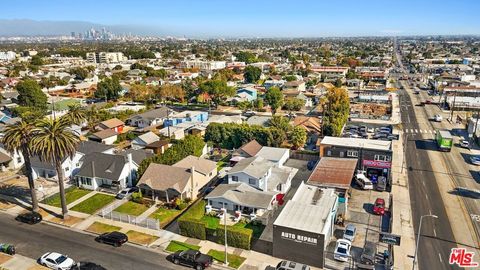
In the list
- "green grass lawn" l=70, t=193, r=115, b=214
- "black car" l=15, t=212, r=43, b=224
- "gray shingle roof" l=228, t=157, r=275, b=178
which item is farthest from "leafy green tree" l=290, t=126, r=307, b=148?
"black car" l=15, t=212, r=43, b=224

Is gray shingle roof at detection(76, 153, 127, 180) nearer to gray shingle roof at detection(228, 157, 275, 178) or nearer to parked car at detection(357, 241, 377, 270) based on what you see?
gray shingle roof at detection(228, 157, 275, 178)

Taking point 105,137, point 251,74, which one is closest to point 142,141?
point 105,137

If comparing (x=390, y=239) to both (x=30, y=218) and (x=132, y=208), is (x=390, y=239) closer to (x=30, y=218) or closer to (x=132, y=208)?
(x=132, y=208)

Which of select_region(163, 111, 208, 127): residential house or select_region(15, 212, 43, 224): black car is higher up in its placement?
select_region(163, 111, 208, 127): residential house

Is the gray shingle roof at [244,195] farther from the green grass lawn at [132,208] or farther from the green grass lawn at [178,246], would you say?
the green grass lawn at [132,208]

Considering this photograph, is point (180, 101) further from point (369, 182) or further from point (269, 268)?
point (269, 268)
